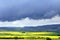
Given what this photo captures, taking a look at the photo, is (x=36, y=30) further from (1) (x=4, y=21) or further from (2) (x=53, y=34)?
(1) (x=4, y=21)

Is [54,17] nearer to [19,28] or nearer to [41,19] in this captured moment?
[41,19]

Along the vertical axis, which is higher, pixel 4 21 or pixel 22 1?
pixel 22 1

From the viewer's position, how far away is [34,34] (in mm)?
944

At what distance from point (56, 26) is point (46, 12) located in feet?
0.42

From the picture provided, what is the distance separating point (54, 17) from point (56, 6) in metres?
0.08

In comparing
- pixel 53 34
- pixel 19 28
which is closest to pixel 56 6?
pixel 53 34

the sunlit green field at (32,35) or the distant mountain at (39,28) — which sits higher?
the distant mountain at (39,28)

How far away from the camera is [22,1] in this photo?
976 millimetres

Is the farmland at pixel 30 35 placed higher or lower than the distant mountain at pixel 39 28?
lower

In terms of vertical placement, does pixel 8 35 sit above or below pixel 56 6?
below

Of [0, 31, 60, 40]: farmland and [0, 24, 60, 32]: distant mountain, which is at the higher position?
[0, 24, 60, 32]: distant mountain

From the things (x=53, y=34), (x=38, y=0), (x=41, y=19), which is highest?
(x=38, y=0)

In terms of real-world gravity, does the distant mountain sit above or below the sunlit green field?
above

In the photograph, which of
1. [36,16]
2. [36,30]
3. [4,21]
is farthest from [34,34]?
→ [4,21]
